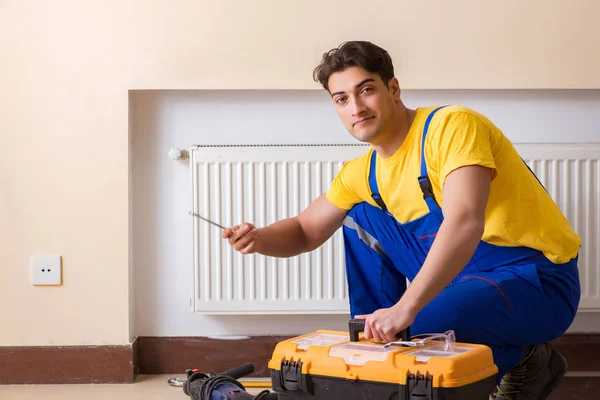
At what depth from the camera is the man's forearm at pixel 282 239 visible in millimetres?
1947

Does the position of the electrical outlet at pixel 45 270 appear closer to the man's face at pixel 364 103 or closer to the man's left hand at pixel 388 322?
the man's face at pixel 364 103

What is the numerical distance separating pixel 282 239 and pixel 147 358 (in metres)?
0.97

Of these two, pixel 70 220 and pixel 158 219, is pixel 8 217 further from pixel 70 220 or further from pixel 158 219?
pixel 158 219

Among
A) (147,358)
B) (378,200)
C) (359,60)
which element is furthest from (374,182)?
(147,358)

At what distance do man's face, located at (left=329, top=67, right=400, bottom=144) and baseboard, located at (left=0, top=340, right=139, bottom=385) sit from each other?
128 cm

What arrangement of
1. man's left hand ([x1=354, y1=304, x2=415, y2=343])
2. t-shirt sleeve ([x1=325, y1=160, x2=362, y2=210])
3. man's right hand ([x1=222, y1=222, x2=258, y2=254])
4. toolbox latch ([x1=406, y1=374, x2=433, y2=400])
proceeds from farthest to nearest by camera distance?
t-shirt sleeve ([x1=325, y1=160, x2=362, y2=210])
man's right hand ([x1=222, y1=222, x2=258, y2=254])
man's left hand ([x1=354, y1=304, x2=415, y2=343])
toolbox latch ([x1=406, y1=374, x2=433, y2=400])

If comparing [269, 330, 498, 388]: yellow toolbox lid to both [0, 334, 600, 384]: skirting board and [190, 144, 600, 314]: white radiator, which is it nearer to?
[190, 144, 600, 314]: white radiator

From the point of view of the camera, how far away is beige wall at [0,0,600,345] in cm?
256

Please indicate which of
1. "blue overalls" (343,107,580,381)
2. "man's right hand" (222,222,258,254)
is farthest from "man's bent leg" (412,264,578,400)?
"man's right hand" (222,222,258,254)

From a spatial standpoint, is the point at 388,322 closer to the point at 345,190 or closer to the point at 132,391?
the point at 345,190

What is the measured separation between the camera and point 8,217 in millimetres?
2590

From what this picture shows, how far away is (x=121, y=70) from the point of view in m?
2.57

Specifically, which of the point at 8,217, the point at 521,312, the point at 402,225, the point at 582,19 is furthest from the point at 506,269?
the point at 8,217

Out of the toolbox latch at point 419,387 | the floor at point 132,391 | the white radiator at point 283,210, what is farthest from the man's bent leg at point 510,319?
the white radiator at point 283,210
